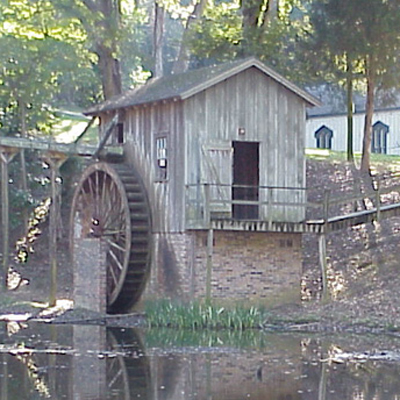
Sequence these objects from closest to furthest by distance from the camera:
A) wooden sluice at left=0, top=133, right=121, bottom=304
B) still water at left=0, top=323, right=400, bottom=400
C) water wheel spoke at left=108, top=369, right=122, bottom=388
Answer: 1. still water at left=0, top=323, right=400, bottom=400
2. water wheel spoke at left=108, top=369, right=122, bottom=388
3. wooden sluice at left=0, top=133, right=121, bottom=304

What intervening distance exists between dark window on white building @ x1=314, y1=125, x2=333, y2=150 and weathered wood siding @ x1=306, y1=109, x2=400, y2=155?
0.18m

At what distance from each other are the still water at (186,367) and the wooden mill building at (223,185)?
10.4ft

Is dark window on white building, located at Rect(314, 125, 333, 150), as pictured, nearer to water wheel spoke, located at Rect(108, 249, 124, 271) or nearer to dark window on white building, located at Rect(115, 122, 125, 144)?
dark window on white building, located at Rect(115, 122, 125, 144)

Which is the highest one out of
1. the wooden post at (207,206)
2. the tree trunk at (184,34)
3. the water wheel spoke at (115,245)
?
the tree trunk at (184,34)

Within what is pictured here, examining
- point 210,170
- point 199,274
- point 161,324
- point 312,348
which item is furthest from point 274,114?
point 312,348

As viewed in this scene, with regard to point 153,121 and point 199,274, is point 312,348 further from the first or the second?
point 153,121

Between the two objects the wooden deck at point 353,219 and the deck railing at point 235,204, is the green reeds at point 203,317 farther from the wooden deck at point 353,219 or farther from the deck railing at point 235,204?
the wooden deck at point 353,219

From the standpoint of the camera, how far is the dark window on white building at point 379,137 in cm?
5294

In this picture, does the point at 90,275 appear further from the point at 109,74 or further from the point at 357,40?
the point at 357,40

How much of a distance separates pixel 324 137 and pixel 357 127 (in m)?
2.91

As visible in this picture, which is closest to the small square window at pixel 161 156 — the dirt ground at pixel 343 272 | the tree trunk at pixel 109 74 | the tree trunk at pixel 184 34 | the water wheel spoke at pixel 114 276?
the water wheel spoke at pixel 114 276

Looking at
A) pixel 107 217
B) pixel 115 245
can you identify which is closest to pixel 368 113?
pixel 107 217

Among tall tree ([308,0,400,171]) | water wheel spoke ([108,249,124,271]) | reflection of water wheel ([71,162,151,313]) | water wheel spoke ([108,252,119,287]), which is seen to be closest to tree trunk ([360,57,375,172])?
tall tree ([308,0,400,171])

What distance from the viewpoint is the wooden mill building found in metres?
26.4
